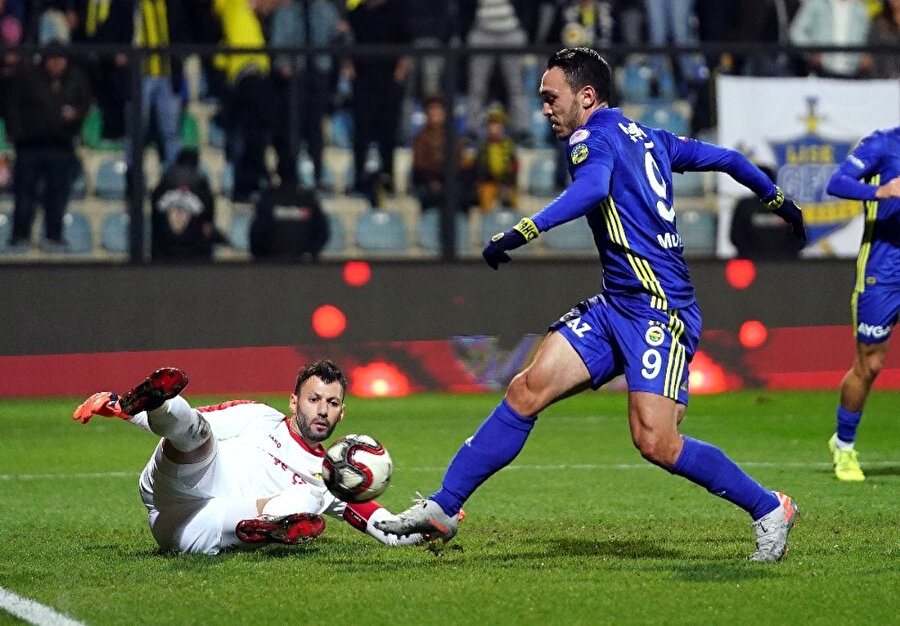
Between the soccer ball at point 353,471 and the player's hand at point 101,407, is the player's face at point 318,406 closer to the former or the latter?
the soccer ball at point 353,471

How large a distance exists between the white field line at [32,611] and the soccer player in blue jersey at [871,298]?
15.9ft

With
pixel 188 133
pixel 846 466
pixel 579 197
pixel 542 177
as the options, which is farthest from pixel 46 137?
pixel 579 197

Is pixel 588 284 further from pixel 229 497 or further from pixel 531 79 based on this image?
pixel 229 497

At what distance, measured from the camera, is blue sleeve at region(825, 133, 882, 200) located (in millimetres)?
8508

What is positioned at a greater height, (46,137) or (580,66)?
(580,66)

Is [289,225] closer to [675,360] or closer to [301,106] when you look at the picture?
[301,106]

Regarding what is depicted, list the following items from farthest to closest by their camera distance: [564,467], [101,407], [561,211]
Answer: [564,467]
[101,407]
[561,211]

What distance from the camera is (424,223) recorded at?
13.9 metres

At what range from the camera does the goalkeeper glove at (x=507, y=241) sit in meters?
5.60

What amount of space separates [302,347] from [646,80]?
3.70m

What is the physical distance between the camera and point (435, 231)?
13891 millimetres

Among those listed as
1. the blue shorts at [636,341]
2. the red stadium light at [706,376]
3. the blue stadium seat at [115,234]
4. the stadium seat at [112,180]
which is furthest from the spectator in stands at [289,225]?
the blue shorts at [636,341]

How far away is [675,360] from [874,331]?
3.26 meters

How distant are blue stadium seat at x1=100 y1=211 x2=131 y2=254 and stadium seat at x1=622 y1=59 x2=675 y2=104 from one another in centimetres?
431
